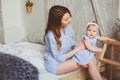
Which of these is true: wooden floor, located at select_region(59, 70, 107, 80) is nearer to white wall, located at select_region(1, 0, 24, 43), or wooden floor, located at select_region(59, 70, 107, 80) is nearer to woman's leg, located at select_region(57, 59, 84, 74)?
woman's leg, located at select_region(57, 59, 84, 74)

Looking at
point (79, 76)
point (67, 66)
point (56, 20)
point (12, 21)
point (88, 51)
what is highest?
point (56, 20)

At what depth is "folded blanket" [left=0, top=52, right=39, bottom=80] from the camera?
1.97m

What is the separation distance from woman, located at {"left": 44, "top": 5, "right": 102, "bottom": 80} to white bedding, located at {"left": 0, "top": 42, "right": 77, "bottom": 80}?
0.05 m

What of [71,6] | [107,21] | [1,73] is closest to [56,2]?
[71,6]

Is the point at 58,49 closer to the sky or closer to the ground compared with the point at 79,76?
closer to the sky

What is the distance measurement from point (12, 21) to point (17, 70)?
1.96 metres

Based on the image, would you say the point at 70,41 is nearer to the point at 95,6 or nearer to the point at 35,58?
the point at 35,58

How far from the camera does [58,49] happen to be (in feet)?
7.07

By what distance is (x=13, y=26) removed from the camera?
12.7 ft

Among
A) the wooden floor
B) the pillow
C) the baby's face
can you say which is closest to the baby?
the baby's face

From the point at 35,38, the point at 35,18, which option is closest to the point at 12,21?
the point at 35,18

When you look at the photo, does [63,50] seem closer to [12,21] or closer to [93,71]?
[93,71]

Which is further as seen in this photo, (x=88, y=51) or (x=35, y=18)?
(x=35, y=18)

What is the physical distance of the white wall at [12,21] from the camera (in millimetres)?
3760
